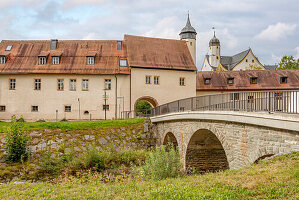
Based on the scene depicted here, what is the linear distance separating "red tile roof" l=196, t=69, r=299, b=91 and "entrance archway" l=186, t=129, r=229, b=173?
19.2m

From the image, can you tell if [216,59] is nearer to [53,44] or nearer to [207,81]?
[207,81]

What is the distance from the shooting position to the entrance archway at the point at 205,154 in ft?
53.1

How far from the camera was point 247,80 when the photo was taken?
120 feet

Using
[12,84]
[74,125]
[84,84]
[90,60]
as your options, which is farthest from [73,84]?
[74,125]

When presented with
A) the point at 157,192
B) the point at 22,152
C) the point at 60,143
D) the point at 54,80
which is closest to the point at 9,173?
the point at 22,152

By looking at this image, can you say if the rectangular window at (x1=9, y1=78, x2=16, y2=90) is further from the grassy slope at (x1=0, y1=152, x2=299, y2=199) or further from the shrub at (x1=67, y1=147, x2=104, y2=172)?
the grassy slope at (x1=0, y1=152, x2=299, y2=199)

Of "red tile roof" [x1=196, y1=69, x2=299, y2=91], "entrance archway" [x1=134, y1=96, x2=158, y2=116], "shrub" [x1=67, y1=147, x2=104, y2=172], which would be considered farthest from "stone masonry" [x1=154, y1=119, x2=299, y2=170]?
"red tile roof" [x1=196, y1=69, x2=299, y2=91]

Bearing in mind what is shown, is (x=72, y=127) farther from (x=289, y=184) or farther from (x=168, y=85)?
(x=289, y=184)

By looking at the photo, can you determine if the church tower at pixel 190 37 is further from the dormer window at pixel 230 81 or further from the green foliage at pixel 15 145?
the green foliage at pixel 15 145

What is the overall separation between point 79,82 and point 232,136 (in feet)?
77.2

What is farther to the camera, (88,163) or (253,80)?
(253,80)

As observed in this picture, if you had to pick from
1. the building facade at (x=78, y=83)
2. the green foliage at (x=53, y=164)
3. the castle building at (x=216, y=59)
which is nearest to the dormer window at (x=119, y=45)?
the building facade at (x=78, y=83)

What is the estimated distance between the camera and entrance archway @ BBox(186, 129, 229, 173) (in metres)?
16.2

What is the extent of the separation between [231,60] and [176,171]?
7240 cm
